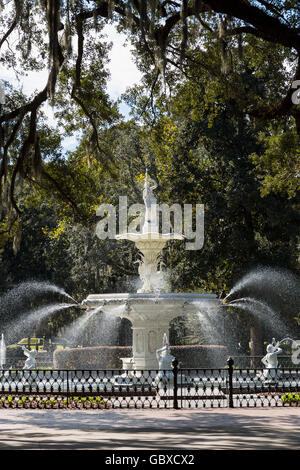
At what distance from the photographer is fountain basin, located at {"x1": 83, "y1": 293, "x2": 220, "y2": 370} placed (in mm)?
18781

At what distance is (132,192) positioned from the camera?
116 ft

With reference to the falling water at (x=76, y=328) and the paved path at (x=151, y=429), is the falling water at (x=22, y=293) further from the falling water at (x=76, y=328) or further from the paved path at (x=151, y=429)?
the paved path at (x=151, y=429)

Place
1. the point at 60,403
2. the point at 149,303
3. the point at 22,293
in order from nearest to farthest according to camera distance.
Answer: the point at 60,403
the point at 149,303
the point at 22,293

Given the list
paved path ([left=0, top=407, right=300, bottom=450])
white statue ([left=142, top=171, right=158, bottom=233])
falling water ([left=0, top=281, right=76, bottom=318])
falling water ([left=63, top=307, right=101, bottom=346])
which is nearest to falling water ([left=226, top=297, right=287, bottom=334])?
falling water ([left=63, top=307, right=101, bottom=346])

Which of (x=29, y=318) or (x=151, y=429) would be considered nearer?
(x=151, y=429)

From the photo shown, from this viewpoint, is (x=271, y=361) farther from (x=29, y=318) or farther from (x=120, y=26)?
(x=29, y=318)

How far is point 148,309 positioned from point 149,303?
36 centimetres

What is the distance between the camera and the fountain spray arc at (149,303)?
741 inches

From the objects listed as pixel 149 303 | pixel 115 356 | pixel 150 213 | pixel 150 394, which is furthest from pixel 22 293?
pixel 150 394

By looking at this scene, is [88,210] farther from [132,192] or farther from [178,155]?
[132,192]

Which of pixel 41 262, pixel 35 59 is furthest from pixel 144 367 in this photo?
pixel 41 262

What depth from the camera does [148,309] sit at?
1909cm

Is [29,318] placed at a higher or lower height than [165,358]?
higher

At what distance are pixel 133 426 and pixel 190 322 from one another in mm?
24868
